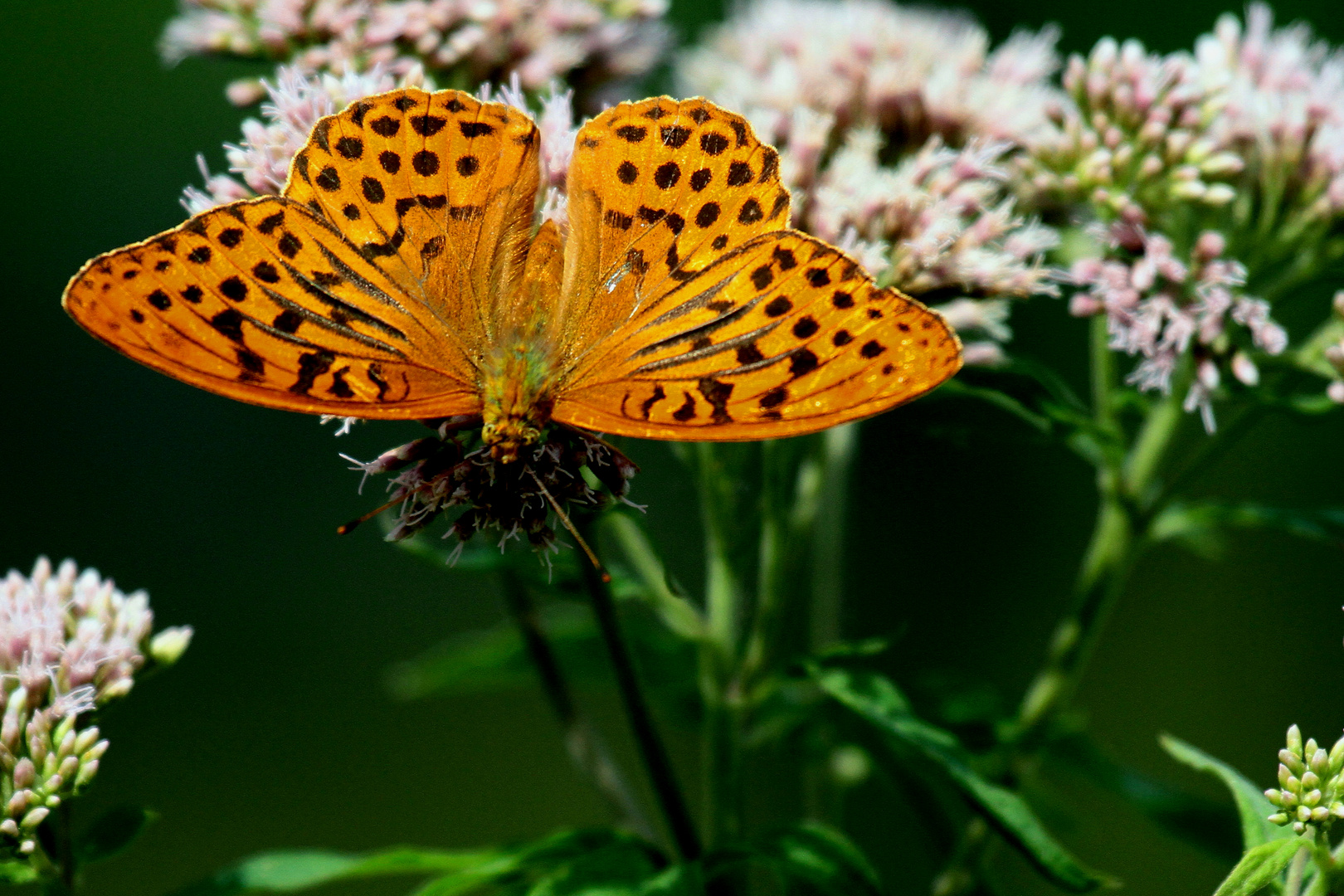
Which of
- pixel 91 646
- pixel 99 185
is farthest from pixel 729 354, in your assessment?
pixel 99 185

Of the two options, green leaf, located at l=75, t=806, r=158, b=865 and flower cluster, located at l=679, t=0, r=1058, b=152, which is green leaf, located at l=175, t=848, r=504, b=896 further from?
flower cluster, located at l=679, t=0, r=1058, b=152

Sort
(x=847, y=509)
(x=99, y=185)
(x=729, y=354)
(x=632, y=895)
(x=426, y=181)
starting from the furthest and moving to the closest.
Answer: (x=99, y=185) → (x=847, y=509) → (x=426, y=181) → (x=729, y=354) → (x=632, y=895)

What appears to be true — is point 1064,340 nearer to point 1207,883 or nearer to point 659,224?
point 1207,883

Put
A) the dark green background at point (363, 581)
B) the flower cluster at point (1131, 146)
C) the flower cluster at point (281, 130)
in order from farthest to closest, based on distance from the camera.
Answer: the dark green background at point (363, 581) → the flower cluster at point (1131, 146) → the flower cluster at point (281, 130)

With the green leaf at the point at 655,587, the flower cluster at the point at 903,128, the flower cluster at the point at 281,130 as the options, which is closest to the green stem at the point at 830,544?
the flower cluster at the point at 903,128

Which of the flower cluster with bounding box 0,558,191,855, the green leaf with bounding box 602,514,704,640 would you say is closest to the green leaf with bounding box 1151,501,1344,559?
the green leaf with bounding box 602,514,704,640

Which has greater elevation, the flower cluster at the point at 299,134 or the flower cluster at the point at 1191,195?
the flower cluster at the point at 299,134

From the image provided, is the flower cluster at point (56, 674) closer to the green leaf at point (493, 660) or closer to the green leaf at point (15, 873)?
the green leaf at point (15, 873)
